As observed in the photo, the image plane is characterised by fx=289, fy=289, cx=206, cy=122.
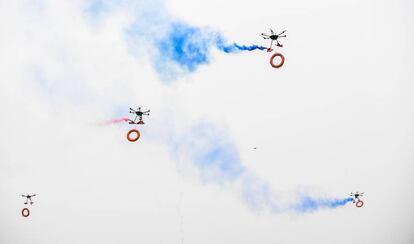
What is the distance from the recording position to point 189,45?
10.9 ft

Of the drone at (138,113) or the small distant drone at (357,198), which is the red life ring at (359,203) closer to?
the small distant drone at (357,198)

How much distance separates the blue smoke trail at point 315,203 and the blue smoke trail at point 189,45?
2062 millimetres

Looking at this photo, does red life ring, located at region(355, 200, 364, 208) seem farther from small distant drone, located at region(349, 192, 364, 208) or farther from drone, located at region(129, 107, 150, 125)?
drone, located at region(129, 107, 150, 125)

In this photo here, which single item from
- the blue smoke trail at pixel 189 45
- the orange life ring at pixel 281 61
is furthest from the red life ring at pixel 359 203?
the blue smoke trail at pixel 189 45

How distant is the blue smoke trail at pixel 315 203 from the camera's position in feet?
11.8

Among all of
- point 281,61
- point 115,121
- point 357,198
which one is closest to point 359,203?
point 357,198

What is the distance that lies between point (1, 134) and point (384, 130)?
4672 mm

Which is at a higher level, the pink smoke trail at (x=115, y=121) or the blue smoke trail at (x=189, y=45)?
the blue smoke trail at (x=189, y=45)

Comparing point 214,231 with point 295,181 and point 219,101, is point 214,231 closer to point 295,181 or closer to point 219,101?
point 295,181

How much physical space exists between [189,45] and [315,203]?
2492mm

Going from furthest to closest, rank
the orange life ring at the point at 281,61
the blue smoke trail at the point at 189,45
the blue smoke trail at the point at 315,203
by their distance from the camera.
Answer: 1. the blue smoke trail at the point at 315,203
2. the orange life ring at the point at 281,61
3. the blue smoke trail at the point at 189,45

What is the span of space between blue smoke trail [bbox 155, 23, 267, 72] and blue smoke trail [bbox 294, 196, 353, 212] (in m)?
2.06

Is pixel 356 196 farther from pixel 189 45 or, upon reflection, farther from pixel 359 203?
pixel 189 45

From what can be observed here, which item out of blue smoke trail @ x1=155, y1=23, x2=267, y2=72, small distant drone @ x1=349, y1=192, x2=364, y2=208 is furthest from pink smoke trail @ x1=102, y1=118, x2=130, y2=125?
small distant drone @ x1=349, y1=192, x2=364, y2=208
